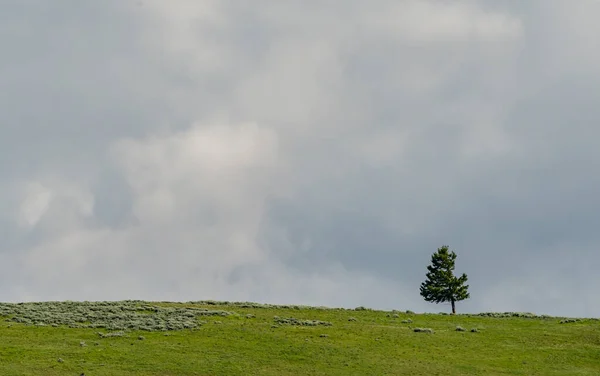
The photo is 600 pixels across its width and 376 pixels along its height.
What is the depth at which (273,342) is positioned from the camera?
223 feet

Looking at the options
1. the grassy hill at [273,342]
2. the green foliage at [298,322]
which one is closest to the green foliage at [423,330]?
the grassy hill at [273,342]

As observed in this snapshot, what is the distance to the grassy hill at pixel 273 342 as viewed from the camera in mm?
60750

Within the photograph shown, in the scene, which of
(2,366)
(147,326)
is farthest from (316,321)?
(2,366)

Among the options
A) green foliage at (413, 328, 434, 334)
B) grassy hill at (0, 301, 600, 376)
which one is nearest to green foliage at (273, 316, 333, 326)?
grassy hill at (0, 301, 600, 376)

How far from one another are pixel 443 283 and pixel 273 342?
41.6 metres

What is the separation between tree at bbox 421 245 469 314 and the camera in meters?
102

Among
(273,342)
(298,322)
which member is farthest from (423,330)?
(273,342)

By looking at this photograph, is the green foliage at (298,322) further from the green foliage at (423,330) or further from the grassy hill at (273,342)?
the green foliage at (423,330)

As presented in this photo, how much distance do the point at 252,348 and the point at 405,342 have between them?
15250 millimetres

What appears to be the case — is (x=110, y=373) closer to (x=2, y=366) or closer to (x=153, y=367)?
(x=153, y=367)

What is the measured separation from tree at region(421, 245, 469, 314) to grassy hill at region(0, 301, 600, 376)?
16203 mm

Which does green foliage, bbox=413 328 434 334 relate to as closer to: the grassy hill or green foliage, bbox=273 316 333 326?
the grassy hill

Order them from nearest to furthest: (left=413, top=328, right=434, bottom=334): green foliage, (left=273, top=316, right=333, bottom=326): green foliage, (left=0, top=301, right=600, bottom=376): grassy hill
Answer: (left=0, top=301, right=600, bottom=376): grassy hill, (left=413, top=328, right=434, bottom=334): green foliage, (left=273, top=316, right=333, bottom=326): green foliage

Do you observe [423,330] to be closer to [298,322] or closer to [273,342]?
[298,322]
